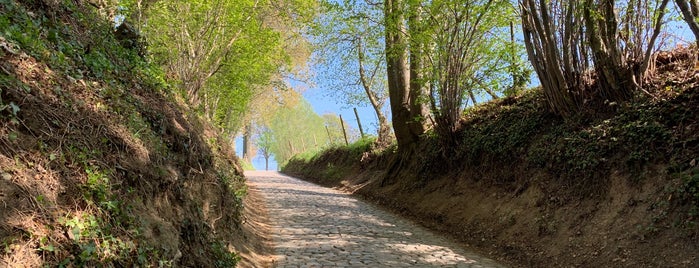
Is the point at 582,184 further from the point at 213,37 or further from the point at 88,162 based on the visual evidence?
the point at 213,37

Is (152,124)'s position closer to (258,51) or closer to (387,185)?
(387,185)

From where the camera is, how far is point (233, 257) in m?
4.99

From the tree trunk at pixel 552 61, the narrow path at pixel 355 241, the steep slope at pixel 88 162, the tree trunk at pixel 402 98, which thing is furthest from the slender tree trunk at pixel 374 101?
the steep slope at pixel 88 162

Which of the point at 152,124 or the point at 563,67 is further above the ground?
the point at 563,67

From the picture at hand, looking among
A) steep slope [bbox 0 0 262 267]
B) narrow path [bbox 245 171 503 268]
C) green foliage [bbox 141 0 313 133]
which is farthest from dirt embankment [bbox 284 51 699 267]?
green foliage [bbox 141 0 313 133]

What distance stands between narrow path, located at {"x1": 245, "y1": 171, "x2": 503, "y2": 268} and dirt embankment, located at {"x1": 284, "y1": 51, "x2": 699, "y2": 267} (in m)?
0.71

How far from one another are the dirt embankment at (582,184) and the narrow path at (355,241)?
28.0 inches

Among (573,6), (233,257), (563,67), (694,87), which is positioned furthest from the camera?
(563,67)

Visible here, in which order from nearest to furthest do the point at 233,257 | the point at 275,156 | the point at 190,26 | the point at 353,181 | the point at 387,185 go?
1. the point at 233,257
2. the point at 387,185
3. the point at 190,26
4. the point at 353,181
5. the point at 275,156

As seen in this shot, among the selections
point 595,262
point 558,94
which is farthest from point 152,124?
point 558,94

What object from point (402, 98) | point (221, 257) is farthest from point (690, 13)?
point (402, 98)

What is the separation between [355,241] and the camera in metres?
7.12

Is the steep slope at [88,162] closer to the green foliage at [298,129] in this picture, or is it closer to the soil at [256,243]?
the soil at [256,243]

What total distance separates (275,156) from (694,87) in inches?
2516
